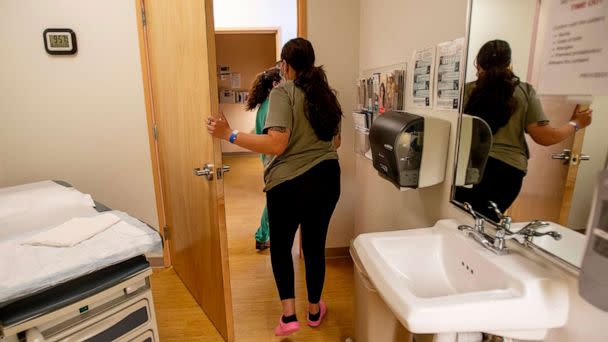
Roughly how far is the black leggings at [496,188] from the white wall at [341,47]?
4.30ft

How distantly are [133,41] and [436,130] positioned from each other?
188cm

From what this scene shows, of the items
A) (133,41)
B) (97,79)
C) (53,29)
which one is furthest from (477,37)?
(53,29)

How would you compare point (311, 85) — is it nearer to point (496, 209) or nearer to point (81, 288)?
point (496, 209)

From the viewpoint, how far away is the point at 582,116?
83cm

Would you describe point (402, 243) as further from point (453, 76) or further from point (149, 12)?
point (149, 12)

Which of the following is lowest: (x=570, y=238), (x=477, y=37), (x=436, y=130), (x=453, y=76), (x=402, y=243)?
(x=402, y=243)

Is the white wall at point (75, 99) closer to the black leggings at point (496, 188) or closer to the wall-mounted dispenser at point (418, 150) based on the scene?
the wall-mounted dispenser at point (418, 150)

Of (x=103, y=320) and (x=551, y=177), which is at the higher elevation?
(x=551, y=177)

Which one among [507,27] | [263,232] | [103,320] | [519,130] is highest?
[507,27]

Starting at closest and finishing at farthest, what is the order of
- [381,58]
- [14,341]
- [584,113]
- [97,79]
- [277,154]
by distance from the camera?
[584,113]
[14,341]
[277,154]
[381,58]
[97,79]

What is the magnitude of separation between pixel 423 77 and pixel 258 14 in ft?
10.6

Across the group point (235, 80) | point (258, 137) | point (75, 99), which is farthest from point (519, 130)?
point (235, 80)

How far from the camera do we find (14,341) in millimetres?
949

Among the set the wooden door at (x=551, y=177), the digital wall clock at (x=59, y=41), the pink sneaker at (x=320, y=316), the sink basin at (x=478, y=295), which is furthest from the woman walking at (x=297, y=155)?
the digital wall clock at (x=59, y=41)
